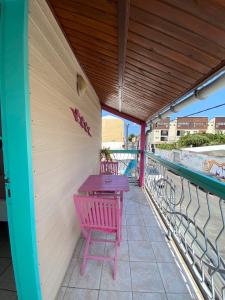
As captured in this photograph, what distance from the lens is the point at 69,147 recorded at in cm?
203

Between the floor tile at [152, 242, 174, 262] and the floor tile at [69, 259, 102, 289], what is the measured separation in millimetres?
679

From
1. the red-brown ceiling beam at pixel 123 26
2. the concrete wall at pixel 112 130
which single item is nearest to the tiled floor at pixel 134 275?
the red-brown ceiling beam at pixel 123 26

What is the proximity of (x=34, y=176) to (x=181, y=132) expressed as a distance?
28569 millimetres

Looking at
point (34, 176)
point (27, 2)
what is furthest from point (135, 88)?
point (34, 176)

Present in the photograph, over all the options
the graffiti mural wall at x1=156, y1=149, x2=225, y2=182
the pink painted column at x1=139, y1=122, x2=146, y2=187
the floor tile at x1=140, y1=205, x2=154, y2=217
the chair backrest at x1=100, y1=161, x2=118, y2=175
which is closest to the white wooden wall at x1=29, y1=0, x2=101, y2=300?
the floor tile at x1=140, y1=205, x2=154, y2=217

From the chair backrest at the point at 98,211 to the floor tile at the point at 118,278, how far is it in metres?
0.43

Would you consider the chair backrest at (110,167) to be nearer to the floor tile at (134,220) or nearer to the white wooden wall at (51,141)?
the floor tile at (134,220)

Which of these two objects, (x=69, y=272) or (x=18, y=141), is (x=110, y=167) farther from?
(x=18, y=141)

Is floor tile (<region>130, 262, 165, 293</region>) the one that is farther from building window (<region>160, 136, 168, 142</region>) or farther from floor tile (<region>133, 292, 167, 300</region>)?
building window (<region>160, 136, 168, 142</region>)

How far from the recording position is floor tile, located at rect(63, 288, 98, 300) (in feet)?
4.87

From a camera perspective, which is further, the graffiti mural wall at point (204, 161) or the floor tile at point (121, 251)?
the graffiti mural wall at point (204, 161)

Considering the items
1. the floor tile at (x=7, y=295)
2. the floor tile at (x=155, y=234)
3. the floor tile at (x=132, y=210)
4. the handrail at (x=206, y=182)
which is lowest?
the floor tile at (x=132, y=210)

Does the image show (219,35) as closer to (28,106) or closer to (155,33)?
(155,33)

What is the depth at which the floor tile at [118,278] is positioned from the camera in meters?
1.60
